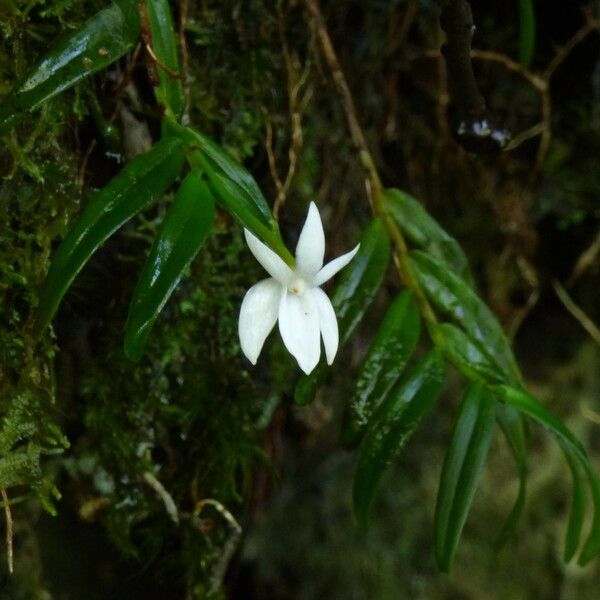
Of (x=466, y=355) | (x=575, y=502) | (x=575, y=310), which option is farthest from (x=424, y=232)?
(x=575, y=310)

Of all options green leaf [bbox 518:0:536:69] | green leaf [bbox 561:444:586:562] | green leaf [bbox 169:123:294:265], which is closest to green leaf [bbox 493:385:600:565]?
green leaf [bbox 561:444:586:562]

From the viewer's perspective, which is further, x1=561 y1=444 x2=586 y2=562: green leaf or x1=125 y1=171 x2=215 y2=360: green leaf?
x1=561 y1=444 x2=586 y2=562: green leaf

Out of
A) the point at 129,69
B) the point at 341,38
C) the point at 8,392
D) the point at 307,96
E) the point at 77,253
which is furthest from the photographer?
the point at 341,38

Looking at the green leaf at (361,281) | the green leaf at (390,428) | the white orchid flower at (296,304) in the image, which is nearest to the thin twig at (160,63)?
the white orchid flower at (296,304)

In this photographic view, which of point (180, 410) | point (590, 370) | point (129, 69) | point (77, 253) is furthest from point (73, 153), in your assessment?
point (590, 370)

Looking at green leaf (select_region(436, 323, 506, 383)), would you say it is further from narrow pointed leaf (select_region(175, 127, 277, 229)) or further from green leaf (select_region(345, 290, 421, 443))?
narrow pointed leaf (select_region(175, 127, 277, 229))

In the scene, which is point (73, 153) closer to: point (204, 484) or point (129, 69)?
point (129, 69)

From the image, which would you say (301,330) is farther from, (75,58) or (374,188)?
(374,188)
